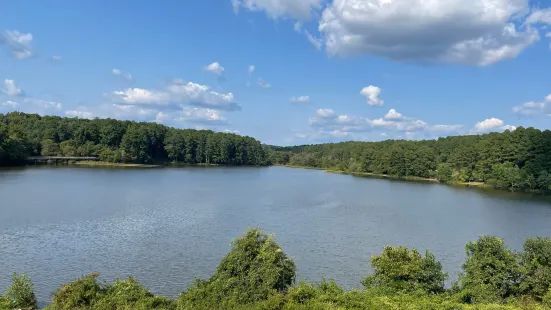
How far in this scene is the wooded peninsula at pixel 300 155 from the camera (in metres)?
88.4

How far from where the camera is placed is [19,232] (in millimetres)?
29812

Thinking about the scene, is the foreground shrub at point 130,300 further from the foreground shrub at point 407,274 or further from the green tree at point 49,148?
the green tree at point 49,148

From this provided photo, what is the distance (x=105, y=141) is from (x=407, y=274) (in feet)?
404

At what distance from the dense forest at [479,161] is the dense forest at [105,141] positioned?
54066 mm

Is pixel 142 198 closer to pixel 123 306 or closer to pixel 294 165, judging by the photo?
pixel 123 306

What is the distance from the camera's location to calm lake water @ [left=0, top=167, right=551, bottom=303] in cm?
2356

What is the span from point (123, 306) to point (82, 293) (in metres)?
1.92

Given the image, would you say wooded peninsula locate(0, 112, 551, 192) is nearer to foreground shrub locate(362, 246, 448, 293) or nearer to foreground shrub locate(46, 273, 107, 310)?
foreground shrub locate(362, 246, 448, 293)

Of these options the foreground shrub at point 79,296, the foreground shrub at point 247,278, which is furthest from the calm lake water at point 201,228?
the foreground shrub at point 247,278

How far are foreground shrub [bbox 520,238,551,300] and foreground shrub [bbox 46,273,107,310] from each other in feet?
53.0

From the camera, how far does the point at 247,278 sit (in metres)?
15.3

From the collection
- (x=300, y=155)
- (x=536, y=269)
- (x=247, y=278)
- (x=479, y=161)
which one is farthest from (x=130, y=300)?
(x=300, y=155)

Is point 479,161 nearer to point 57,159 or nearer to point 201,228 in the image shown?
point 201,228

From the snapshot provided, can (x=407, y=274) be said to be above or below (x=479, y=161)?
below
